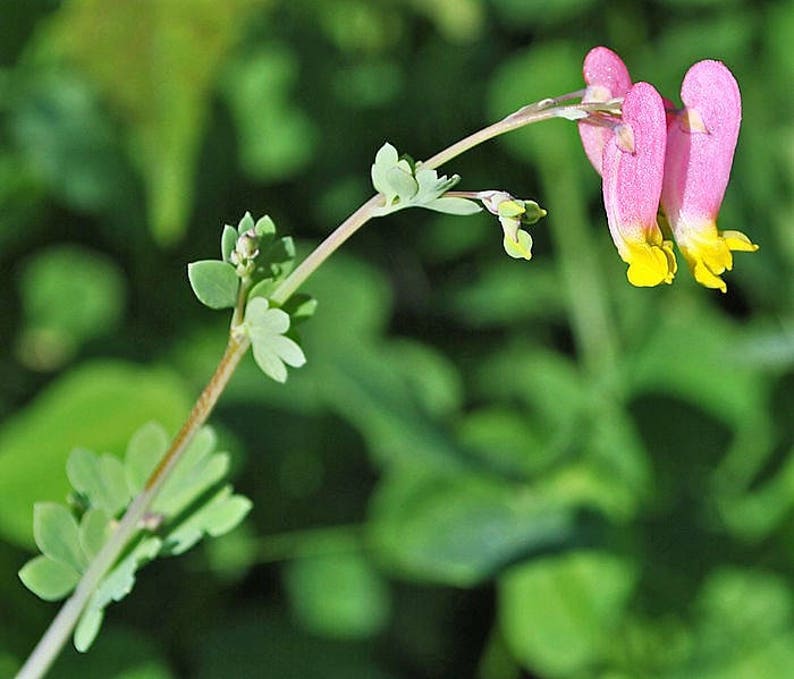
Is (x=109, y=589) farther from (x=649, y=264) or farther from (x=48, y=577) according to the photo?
(x=649, y=264)

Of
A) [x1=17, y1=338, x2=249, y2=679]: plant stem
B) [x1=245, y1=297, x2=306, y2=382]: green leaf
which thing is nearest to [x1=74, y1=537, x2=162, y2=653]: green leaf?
[x1=17, y1=338, x2=249, y2=679]: plant stem

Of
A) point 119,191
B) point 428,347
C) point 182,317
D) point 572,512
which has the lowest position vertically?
point 572,512

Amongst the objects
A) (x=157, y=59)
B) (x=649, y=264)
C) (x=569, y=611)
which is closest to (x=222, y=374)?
(x=649, y=264)

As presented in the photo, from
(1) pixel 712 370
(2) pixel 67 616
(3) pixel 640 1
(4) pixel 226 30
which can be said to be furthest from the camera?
(3) pixel 640 1

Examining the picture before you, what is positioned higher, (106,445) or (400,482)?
(106,445)

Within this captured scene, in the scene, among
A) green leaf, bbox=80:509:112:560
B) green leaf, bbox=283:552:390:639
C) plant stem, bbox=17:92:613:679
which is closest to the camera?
plant stem, bbox=17:92:613:679

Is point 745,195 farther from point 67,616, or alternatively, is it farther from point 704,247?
point 67,616

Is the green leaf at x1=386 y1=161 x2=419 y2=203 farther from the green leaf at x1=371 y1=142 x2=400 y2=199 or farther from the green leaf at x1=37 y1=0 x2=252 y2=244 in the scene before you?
the green leaf at x1=37 y1=0 x2=252 y2=244

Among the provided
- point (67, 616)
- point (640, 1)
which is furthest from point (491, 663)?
point (640, 1)
